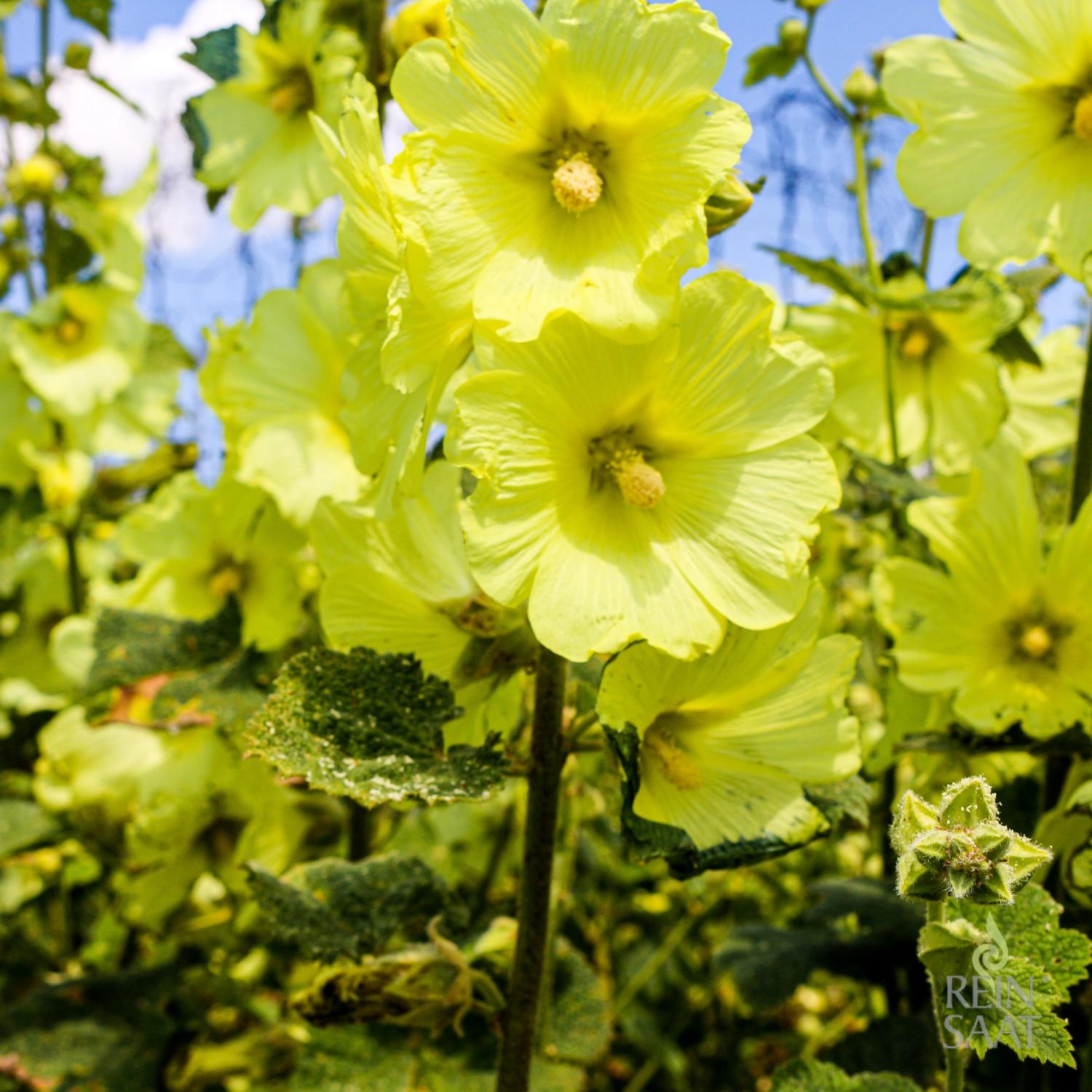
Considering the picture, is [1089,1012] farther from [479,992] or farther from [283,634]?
[283,634]

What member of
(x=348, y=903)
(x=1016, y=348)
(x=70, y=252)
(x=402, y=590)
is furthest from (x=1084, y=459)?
(x=70, y=252)

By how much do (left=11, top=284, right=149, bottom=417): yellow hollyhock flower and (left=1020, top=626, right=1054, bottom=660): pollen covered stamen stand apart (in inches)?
53.1

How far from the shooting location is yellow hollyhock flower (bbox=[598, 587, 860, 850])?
79 centimetres

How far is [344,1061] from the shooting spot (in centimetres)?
98

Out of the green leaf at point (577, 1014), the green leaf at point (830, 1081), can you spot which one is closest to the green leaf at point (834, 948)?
the green leaf at point (577, 1014)

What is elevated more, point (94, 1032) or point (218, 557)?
point (218, 557)

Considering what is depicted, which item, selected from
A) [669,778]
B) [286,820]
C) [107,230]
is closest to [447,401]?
[669,778]

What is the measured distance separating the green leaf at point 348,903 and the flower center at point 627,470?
41cm

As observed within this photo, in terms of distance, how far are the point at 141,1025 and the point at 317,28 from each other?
1.15m

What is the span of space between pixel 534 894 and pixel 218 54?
931 mm

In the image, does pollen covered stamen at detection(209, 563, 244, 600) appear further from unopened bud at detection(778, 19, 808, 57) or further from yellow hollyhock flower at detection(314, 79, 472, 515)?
unopened bud at detection(778, 19, 808, 57)

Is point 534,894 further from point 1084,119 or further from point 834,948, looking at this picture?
point 1084,119

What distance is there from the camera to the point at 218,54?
121 cm

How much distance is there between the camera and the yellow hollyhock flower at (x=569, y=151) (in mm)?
709
